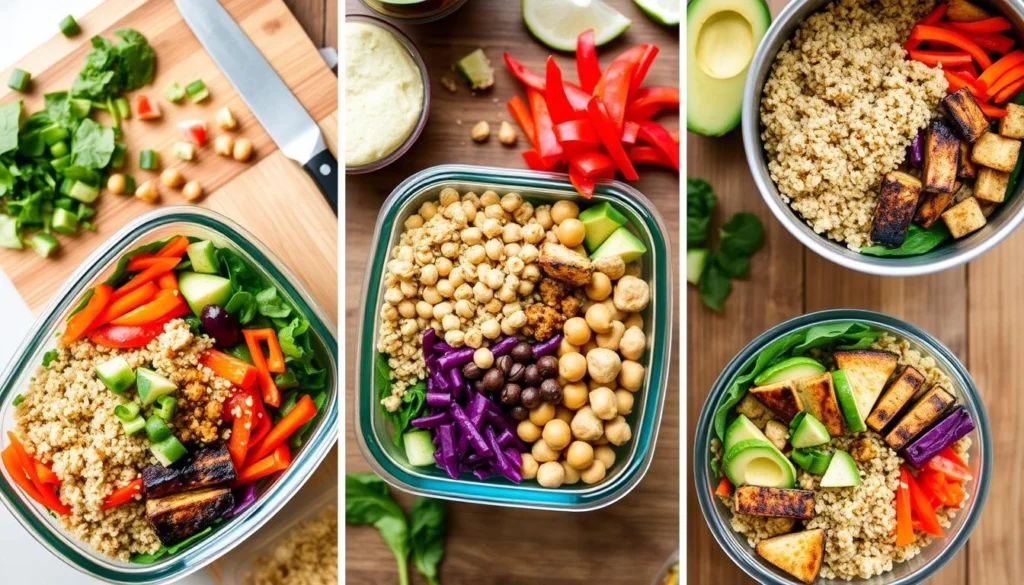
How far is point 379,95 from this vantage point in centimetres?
127

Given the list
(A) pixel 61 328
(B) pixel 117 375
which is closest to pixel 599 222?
(B) pixel 117 375

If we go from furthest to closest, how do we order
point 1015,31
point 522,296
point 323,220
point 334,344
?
point 323,220 < point 334,344 < point 1015,31 < point 522,296

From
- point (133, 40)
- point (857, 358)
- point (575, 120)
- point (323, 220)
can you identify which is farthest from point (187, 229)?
point (857, 358)

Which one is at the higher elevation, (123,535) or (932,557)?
(123,535)

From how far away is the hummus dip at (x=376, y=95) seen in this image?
1.26m

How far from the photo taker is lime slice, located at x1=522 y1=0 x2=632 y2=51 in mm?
1312

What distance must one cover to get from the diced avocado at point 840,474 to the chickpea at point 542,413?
0.41 m

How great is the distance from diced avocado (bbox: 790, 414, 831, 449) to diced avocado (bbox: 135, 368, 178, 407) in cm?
93

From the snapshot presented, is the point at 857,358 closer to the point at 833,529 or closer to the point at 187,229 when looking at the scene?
the point at 833,529

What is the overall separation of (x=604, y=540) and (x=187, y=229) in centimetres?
85

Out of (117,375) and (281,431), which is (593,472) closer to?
(281,431)

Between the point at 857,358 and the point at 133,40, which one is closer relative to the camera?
the point at 857,358

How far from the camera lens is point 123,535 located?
51.7 inches

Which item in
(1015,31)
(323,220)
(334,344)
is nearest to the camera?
(1015,31)
